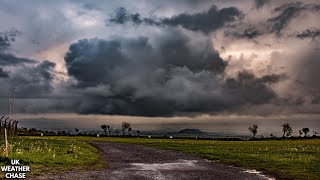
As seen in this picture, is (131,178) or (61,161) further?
(61,161)

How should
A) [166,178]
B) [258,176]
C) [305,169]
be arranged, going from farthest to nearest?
[305,169], [258,176], [166,178]

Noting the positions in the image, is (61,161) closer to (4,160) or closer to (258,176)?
(4,160)

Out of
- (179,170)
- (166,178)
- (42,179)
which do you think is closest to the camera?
(42,179)

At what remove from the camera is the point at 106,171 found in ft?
123

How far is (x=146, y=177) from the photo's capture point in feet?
109

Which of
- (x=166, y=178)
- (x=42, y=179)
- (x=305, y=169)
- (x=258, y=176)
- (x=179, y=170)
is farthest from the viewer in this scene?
(x=305, y=169)

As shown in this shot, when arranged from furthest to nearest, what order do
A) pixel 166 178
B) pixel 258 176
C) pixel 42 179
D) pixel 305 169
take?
pixel 305 169, pixel 258 176, pixel 166 178, pixel 42 179

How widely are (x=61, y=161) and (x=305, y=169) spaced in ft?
80.6

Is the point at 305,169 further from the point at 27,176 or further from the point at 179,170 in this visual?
the point at 27,176

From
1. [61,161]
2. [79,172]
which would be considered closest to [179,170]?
[79,172]

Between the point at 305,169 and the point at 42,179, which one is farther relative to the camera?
the point at 305,169

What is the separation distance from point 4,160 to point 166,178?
16964 mm

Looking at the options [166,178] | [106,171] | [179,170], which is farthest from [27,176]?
[179,170]

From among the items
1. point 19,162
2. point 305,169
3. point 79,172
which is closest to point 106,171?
point 79,172
